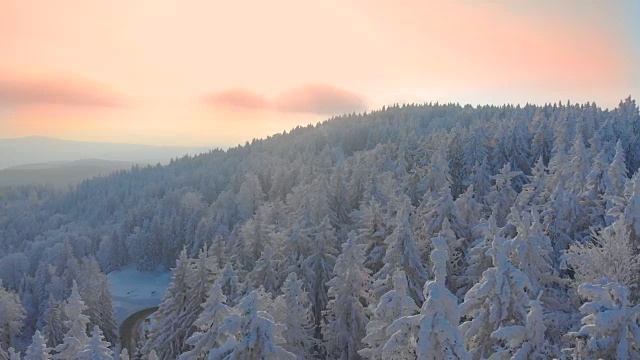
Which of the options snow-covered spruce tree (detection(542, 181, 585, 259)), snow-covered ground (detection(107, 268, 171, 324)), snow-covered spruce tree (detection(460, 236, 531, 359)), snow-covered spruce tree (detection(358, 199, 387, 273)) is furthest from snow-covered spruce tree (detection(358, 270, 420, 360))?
snow-covered ground (detection(107, 268, 171, 324))

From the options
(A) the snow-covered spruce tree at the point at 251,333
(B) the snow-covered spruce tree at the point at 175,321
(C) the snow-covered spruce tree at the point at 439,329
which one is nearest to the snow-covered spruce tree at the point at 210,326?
(A) the snow-covered spruce tree at the point at 251,333

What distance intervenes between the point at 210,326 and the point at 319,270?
17.3m

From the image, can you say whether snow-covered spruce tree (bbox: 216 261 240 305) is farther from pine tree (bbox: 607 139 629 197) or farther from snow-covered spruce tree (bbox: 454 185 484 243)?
pine tree (bbox: 607 139 629 197)

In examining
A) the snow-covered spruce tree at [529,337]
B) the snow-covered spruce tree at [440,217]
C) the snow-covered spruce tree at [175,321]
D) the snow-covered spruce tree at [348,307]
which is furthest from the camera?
the snow-covered spruce tree at [440,217]

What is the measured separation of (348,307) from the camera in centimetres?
2628

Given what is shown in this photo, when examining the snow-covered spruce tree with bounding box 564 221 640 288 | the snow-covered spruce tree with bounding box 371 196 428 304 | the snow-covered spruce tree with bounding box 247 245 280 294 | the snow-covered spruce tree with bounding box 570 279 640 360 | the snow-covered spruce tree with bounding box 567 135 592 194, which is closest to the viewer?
the snow-covered spruce tree with bounding box 570 279 640 360

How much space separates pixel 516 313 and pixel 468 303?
139 centimetres

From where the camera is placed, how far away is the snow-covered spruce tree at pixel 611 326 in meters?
10.5

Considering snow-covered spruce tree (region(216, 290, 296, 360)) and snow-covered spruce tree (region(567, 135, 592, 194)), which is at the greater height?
snow-covered spruce tree (region(567, 135, 592, 194))

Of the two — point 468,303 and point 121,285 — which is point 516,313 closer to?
point 468,303

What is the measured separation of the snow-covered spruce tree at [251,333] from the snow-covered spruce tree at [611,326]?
8.64 metres

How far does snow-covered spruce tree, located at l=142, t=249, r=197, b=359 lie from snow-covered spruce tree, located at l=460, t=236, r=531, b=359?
73.3 feet

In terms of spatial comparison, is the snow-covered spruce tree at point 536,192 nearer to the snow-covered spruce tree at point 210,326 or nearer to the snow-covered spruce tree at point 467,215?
the snow-covered spruce tree at point 467,215

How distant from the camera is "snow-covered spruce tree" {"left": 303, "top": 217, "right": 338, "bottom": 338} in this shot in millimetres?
32938
